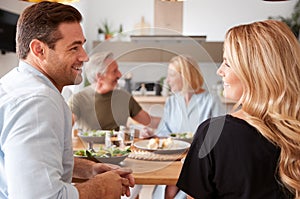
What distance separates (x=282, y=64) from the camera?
115 cm

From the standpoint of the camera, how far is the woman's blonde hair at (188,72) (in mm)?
2430

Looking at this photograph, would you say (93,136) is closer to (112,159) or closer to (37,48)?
(112,159)

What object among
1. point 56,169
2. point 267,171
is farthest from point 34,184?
point 267,171

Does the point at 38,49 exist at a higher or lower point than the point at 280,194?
higher

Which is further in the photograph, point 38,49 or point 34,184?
point 38,49

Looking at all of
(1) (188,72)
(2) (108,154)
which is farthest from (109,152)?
(1) (188,72)

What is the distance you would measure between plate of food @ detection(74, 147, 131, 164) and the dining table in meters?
0.04

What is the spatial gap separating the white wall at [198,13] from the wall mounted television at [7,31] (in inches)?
97.1

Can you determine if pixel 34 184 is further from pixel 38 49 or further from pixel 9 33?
pixel 9 33

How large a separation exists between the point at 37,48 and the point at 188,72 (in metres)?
1.41

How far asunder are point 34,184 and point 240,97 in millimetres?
627

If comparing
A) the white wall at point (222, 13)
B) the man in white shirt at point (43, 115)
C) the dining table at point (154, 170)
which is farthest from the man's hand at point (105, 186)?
the white wall at point (222, 13)

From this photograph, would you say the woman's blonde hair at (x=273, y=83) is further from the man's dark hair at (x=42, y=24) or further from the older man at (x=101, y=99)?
the older man at (x=101, y=99)

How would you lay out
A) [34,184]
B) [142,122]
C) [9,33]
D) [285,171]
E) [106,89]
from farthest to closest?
[9,33], [142,122], [106,89], [285,171], [34,184]
